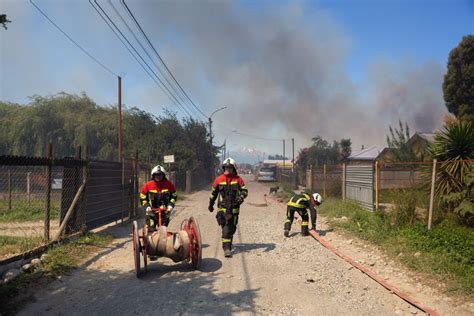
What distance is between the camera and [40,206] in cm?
1591

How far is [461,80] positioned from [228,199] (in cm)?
2637

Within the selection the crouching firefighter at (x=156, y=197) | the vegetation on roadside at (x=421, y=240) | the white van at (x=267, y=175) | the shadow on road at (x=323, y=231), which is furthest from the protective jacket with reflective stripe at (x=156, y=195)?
the white van at (x=267, y=175)

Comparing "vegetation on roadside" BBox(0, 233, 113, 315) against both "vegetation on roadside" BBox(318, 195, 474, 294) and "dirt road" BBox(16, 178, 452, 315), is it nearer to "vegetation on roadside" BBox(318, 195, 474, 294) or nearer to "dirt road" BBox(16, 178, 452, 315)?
"dirt road" BBox(16, 178, 452, 315)

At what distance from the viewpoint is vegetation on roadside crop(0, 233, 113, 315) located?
515 centimetres

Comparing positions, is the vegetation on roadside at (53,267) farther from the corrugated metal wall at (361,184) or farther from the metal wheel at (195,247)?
the corrugated metal wall at (361,184)

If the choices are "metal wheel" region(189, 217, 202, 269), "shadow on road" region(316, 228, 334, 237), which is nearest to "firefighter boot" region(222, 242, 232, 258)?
"metal wheel" region(189, 217, 202, 269)

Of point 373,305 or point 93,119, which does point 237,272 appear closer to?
point 373,305

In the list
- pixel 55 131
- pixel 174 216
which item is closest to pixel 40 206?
pixel 174 216

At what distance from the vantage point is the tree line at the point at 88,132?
30.9 meters

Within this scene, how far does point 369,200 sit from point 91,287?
9.49 metres

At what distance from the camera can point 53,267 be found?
6652 millimetres

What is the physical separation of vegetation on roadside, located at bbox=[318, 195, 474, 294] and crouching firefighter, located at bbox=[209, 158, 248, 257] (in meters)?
2.84

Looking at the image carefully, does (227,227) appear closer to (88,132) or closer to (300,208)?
(300,208)

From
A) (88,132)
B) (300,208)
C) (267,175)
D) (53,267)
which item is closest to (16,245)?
(53,267)
